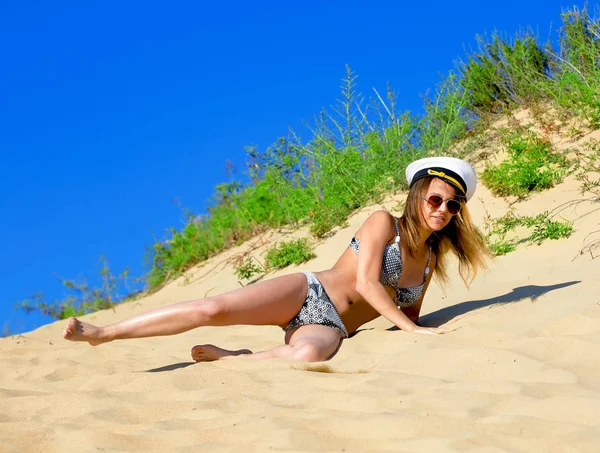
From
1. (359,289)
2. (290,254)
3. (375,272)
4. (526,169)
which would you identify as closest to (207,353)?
(359,289)

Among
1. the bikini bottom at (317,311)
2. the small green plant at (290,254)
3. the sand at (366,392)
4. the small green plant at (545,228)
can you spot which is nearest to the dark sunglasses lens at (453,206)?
the sand at (366,392)

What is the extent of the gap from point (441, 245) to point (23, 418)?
8.81 ft

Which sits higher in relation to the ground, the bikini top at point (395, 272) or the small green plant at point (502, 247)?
the small green plant at point (502, 247)

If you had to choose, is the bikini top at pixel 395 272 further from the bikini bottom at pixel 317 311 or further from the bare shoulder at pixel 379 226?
the bikini bottom at pixel 317 311

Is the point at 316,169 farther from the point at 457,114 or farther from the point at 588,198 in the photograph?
the point at 588,198

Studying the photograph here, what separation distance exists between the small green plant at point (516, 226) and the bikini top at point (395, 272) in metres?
1.76

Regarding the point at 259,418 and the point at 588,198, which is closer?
the point at 259,418

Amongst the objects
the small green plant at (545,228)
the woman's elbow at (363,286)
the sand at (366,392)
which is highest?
the small green plant at (545,228)

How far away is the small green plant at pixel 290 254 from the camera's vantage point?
8.35 metres

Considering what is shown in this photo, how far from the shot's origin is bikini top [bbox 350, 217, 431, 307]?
4.71 meters

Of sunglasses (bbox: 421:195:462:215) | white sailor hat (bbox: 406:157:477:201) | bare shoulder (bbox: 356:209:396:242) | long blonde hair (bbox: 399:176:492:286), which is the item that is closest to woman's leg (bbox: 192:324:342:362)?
bare shoulder (bbox: 356:209:396:242)

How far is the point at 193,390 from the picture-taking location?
3.37 meters

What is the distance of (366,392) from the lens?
10.5 ft

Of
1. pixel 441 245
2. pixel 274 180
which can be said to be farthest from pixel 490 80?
pixel 441 245
